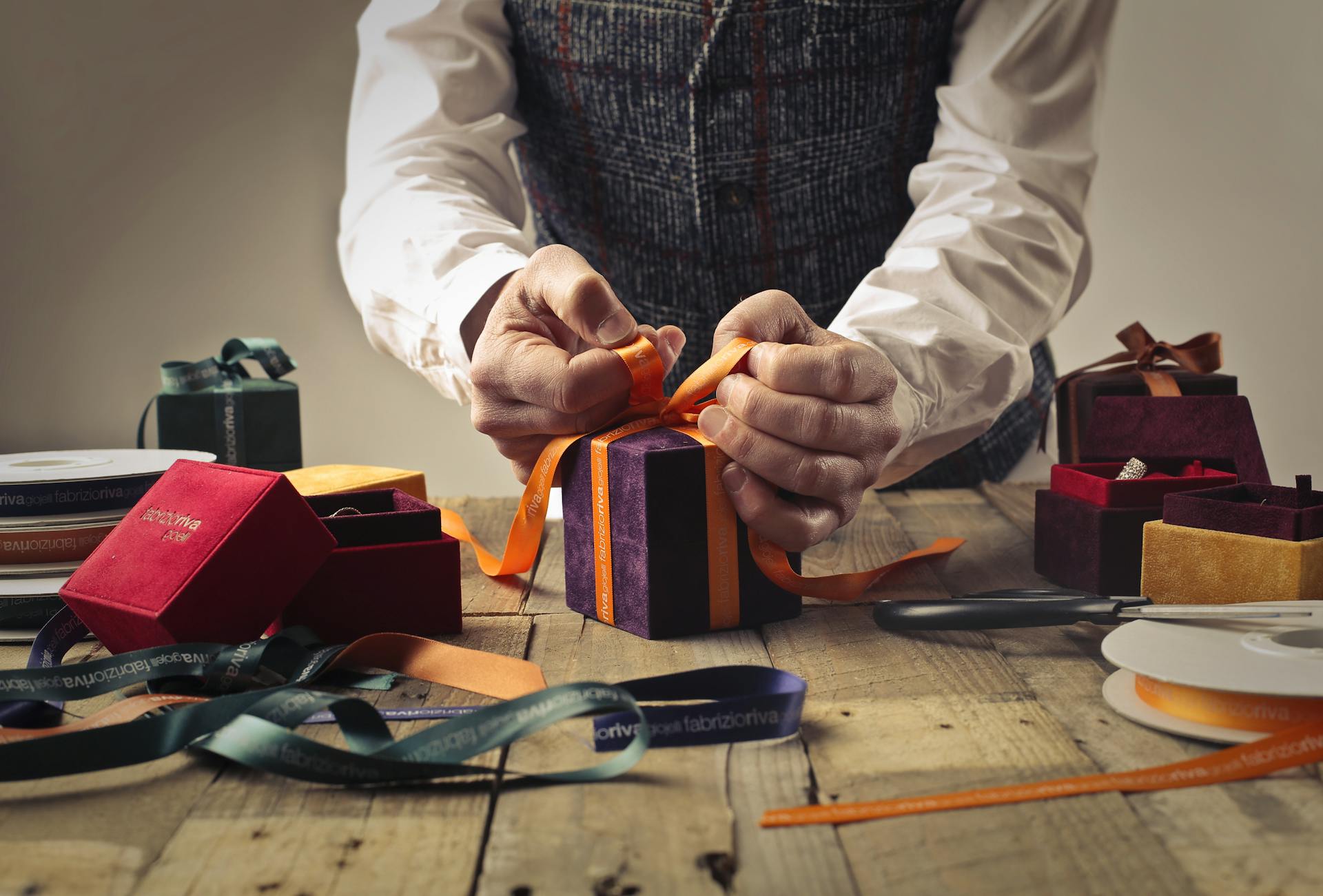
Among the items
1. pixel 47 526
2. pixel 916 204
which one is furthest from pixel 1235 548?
pixel 47 526

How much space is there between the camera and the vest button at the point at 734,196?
1275mm

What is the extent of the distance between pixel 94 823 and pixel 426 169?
2.89 feet

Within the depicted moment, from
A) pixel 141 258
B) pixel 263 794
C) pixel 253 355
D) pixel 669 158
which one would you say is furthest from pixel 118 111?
pixel 263 794

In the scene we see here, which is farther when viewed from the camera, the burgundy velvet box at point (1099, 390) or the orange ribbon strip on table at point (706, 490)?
the burgundy velvet box at point (1099, 390)

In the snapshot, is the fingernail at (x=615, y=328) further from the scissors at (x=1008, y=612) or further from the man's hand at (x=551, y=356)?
the scissors at (x=1008, y=612)

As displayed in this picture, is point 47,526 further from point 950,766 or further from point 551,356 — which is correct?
point 950,766

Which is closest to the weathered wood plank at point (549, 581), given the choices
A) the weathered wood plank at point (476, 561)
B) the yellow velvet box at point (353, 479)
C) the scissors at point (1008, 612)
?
the weathered wood plank at point (476, 561)

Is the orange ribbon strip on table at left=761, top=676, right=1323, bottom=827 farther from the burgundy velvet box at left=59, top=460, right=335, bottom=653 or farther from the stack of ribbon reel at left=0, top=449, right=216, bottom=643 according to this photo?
the stack of ribbon reel at left=0, top=449, right=216, bottom=643

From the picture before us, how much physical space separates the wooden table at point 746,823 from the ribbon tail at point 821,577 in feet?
0.46

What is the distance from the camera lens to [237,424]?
3.73ft

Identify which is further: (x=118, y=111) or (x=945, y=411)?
(x=118, y=111)

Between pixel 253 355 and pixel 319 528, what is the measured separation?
0.59 m

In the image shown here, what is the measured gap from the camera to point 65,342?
271cm

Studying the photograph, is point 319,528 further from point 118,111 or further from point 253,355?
point 118,111
